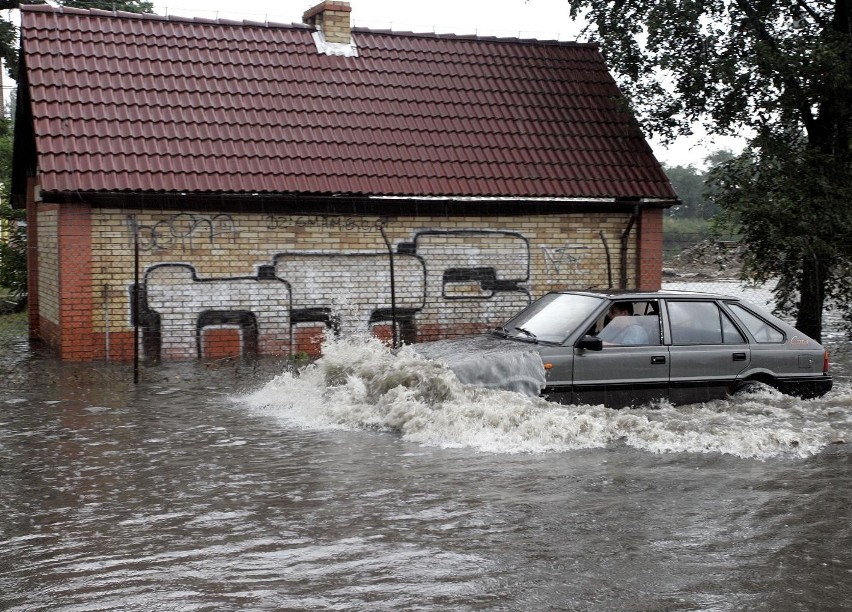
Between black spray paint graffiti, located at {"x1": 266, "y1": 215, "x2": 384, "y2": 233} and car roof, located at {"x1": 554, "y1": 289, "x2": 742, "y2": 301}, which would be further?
black spray paint graffiti, located at {"x1": 266, "y1": 215, "x2": 384, "y2": 233}

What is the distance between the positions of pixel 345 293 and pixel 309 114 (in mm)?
3010

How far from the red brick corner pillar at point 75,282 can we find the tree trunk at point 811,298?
11125 millimetres

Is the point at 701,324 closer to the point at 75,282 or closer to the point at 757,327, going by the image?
the point at 757,327

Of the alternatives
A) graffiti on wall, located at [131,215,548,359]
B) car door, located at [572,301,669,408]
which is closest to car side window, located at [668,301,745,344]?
car door, located at [572,301,669,408]

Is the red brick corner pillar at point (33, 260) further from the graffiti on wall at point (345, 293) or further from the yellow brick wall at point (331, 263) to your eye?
the graffiti on wall at point (345, 293)

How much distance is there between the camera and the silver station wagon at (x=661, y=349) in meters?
9.85

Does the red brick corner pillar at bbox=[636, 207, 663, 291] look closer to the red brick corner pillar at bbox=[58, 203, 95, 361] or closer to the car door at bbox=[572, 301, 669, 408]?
the car door at bbox=[572, 301, 669, 408]

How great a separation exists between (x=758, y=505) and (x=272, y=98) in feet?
38.4

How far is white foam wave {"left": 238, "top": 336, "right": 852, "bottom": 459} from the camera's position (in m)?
9.17

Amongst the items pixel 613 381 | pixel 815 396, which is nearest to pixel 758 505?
pixel 613 381

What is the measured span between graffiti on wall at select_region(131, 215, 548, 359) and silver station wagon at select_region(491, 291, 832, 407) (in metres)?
5.76

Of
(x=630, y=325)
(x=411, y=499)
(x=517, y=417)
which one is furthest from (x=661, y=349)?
(x=411, y=499)

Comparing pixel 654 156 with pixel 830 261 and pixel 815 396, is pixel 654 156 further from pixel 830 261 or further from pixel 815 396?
pixel 815 396

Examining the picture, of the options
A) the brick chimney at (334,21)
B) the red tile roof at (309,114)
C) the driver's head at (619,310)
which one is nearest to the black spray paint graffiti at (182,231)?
the red tile roof at (309,114)
